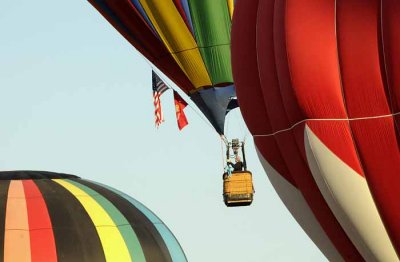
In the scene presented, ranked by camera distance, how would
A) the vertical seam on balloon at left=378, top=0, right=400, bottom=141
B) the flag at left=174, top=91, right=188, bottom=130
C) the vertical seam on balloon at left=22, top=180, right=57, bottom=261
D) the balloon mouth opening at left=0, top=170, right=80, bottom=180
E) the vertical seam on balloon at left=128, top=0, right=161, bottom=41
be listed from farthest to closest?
the balloon mouth opening at left=0, top=170, right=80, bottom=180, the flag at left=174, top=91, right=188, bottom=130, the vertical seam on balloon at left=22, top=180, right=57, bottom=261, the vertical seam on balloon at left=128, top=0, right=161, bottom=41, the vertical seam on balloon at left=378, top=0, right=400, bottom=141

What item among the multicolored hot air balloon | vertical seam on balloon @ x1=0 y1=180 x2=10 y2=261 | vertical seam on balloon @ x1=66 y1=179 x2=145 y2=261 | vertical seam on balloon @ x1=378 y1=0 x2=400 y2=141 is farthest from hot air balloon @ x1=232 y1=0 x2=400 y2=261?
vertical seam on balloon @ x1=0 y1=180 x2=10 y2=261

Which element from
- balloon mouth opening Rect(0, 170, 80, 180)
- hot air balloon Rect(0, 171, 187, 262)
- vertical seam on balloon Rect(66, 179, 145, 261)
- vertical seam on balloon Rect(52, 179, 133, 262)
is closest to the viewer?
hot air balloon Rect(0, 171, 187, 262)

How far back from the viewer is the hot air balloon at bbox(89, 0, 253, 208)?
909 inches

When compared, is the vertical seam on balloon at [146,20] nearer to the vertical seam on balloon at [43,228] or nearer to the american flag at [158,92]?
the american flag at [158,92]

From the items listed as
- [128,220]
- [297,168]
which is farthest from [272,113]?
[128,220]

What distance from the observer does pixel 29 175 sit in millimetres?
26828

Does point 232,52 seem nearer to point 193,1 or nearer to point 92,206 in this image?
A: point 193,1

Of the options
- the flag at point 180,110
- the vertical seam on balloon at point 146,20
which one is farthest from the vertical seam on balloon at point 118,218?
the vertical seam on balloon at point 146,20

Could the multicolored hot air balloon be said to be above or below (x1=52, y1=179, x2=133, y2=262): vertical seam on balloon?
above

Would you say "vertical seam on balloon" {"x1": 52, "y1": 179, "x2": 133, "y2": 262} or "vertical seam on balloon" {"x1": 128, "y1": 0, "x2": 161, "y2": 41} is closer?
"vertical seam on balloon" {"x1": 128, "y1": 0, "x2": 161, "y2": 41}

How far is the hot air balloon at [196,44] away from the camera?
23078 mm

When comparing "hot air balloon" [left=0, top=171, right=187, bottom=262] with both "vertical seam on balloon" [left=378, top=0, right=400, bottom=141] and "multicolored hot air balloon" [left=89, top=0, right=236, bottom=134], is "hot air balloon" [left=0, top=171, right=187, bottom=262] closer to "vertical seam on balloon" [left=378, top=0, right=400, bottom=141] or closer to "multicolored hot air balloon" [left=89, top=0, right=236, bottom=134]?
"multicolored hot air balloon" [left=89, top=0, right=236, bottom=134]

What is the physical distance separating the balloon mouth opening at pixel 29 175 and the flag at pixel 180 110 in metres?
2.97

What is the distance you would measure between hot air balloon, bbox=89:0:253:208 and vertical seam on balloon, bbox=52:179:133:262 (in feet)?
10.0
